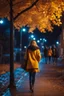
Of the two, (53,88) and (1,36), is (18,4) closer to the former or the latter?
(53,88)

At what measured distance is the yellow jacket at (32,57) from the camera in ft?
51.7

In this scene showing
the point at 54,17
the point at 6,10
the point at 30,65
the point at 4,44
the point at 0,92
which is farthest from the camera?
the point at 4,44

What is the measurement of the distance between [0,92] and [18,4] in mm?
7666

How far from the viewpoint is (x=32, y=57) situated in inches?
626

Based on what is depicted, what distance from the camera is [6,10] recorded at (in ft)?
68.8

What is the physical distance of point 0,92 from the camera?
1461 centimetres

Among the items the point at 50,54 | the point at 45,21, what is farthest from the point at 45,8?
the point at 50,54

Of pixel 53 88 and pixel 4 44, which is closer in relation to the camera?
pixel 53 88

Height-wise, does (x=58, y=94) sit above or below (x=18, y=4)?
below

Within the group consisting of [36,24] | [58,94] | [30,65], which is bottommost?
[58,94]

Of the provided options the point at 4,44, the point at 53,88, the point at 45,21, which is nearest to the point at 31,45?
the point at 53,88

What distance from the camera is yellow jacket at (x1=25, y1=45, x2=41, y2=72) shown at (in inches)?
621

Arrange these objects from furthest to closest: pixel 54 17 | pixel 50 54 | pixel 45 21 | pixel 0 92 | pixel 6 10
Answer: pixel 50 54 → pixel 45 21 → pixel 54 17 → pixel 6 10 → pixel 0 92

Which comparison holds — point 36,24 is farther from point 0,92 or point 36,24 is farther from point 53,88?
point 0,92
